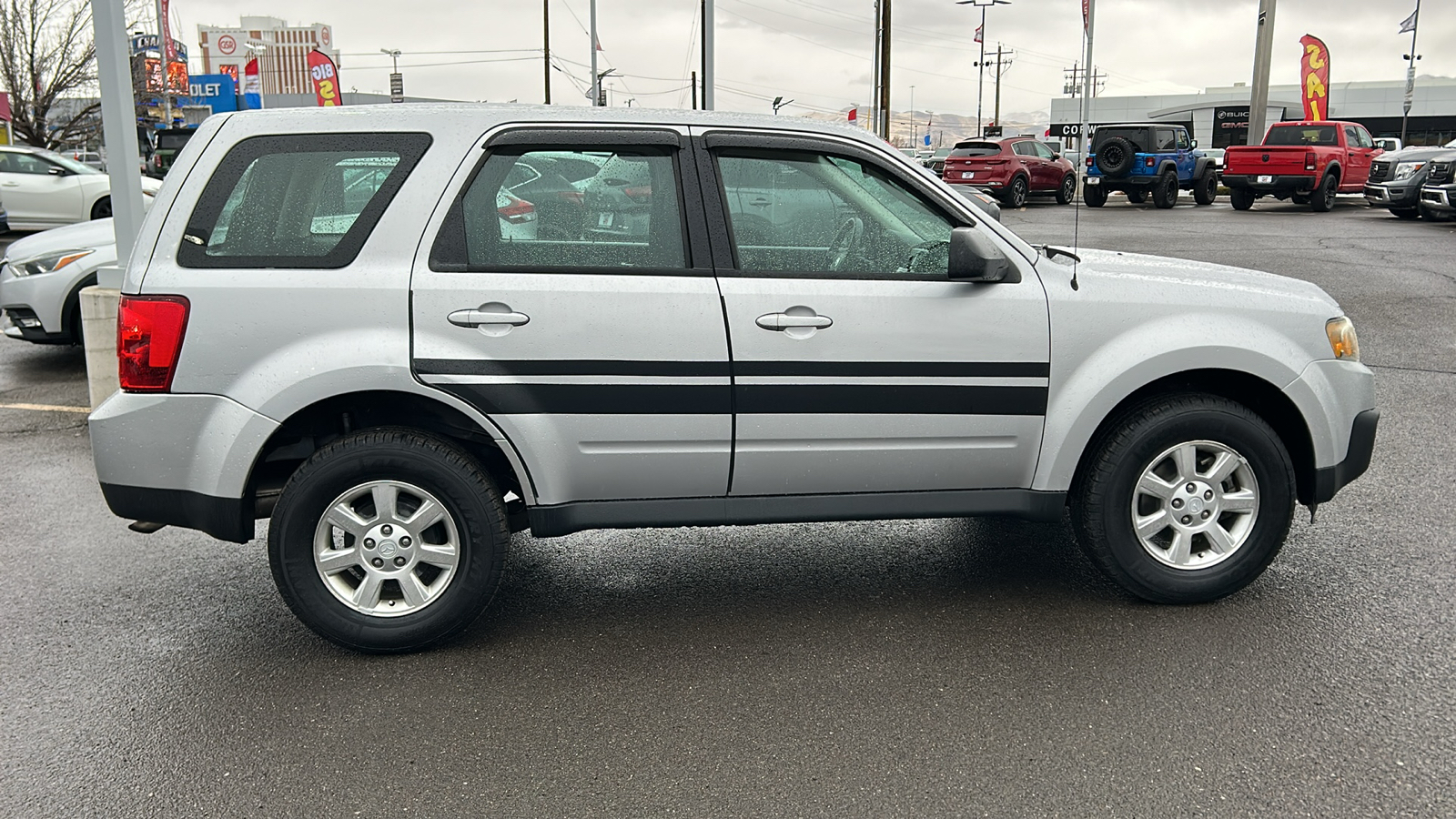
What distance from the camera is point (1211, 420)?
13.9 feet

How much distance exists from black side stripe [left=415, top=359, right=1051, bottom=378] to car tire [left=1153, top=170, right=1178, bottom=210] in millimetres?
26052

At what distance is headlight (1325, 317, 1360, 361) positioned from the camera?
4387 millimetres

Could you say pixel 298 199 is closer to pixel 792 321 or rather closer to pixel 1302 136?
pixel 792 321

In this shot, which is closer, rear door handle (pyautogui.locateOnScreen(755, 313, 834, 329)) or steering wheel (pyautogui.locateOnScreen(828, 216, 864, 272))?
rear door handle (pyautogui.locateOnScreen(755, 313, 834, 329))

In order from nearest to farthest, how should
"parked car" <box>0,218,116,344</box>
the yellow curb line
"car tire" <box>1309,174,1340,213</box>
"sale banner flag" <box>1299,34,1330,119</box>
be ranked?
the yellow curb line < "parked car" <box>0,218,116,344</box> < "car tire" <box>1309,174,1340,213</box> < "sale banner flag" <box>1299,34,1330,119</box>

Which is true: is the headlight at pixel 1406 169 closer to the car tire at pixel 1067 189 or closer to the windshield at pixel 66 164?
the car tire at pixel 1067 189

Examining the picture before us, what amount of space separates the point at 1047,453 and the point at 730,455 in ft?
3.80

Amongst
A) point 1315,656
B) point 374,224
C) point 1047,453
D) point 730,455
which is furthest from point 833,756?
point 374,224

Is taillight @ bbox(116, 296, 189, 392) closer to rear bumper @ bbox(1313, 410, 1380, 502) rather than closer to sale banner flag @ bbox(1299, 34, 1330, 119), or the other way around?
rear bumper @ bbox(1313, 410, 1380, 502)

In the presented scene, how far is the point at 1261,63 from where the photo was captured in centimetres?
3195

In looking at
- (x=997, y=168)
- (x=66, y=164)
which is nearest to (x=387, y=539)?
(x=66, y=164)

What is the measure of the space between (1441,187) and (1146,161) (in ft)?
26.3

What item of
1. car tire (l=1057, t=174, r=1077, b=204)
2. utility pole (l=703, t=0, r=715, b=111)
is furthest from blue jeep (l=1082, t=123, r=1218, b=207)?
utility pole (l=703, t=0, r=715, b=111)

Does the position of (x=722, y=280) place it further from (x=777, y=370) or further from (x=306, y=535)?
(x=306, y=535)
